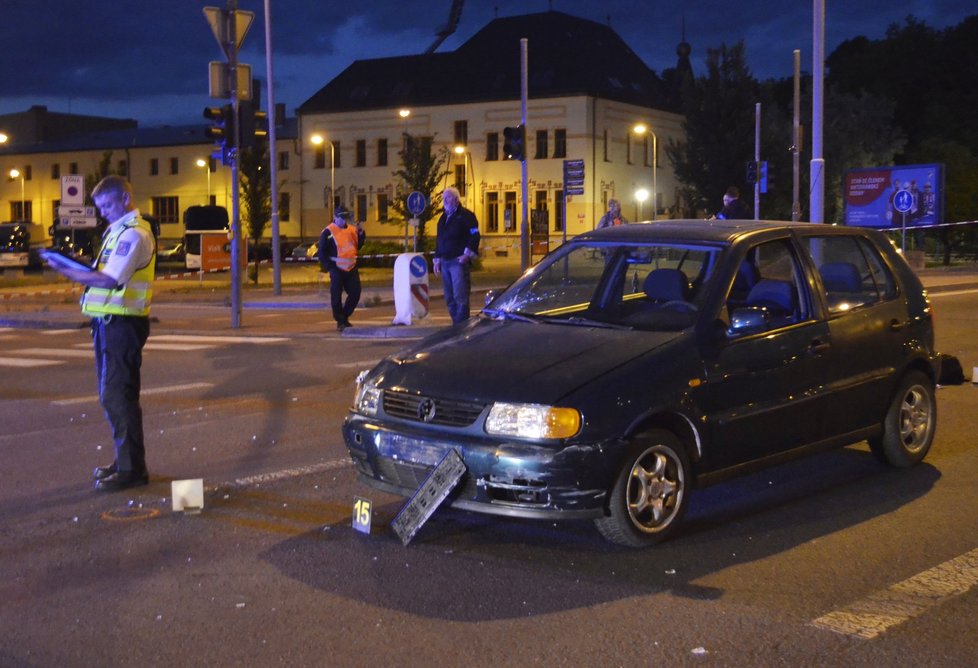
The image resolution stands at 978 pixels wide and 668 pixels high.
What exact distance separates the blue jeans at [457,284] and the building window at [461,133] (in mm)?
53097

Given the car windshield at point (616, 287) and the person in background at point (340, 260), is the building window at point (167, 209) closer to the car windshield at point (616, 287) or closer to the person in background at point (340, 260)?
the person in background at point (340, 260)

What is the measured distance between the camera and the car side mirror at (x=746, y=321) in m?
6.55

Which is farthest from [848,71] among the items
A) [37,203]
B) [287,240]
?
[37,203]

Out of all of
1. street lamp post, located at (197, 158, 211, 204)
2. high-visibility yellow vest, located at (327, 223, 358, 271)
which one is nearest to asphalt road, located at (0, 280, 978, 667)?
high-visibility yellow vest, located at (327, 223, 358, 271)

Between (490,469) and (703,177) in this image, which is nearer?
(490,469)

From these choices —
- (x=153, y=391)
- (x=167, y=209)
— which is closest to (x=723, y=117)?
(x=167, y=209)

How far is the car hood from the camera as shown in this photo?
593 cm

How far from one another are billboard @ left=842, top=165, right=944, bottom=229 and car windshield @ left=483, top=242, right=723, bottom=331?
3012 centimetres

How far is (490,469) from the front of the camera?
A: 19.1 ft

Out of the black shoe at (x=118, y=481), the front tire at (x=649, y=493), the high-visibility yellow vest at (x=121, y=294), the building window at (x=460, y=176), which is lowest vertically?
the black shoe at (x=118, y=481)

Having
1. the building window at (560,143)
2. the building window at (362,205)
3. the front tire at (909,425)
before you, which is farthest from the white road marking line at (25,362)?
the building window at (362,205)

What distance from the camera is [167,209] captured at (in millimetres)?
81438

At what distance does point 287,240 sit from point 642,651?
2672 inches

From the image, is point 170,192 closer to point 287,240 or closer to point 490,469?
point 287,240
